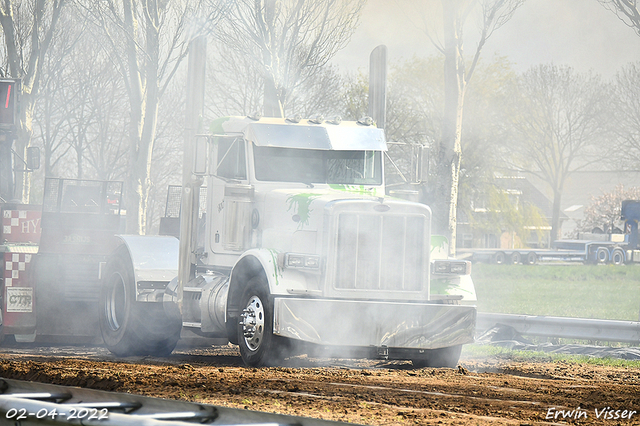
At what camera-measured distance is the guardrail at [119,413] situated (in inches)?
154

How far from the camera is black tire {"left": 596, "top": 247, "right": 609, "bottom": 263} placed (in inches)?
1980

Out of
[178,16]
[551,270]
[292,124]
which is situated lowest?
[551,270]

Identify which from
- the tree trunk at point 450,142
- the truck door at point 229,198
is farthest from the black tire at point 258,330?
the tree trunk at point 450,142

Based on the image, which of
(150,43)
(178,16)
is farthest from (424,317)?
(178,16)

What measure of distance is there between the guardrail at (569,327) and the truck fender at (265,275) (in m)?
5.31

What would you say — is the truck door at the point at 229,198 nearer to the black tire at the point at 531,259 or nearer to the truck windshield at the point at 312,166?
the truck windshield at the point at 312,166

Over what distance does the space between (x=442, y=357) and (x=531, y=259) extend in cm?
4347

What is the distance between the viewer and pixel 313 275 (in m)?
8.75

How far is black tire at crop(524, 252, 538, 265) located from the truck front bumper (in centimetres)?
4332

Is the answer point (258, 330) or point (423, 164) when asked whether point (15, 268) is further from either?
point (423, 164)

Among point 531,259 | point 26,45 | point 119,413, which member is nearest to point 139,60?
point 26,45

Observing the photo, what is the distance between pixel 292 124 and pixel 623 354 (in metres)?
5.32

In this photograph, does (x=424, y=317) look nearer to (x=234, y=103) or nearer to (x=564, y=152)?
(x=234, y=103)

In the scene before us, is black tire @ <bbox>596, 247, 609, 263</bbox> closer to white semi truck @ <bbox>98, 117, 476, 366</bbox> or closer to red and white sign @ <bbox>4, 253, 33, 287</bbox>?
white semi truck @ <bbox>98, 117, 476, 366</bbox>
